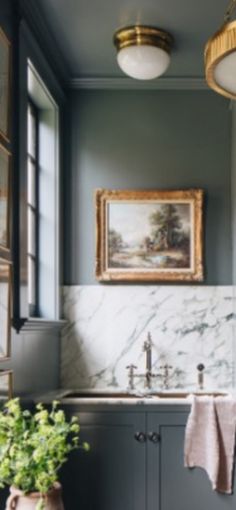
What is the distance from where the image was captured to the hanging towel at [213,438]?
9.87 feet

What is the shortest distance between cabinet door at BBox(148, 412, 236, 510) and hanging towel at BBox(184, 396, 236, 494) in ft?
0.16

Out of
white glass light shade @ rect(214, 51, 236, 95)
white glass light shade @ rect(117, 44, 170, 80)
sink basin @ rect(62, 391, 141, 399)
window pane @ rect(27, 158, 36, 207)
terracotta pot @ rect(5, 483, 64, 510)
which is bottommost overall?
sink basin @ rect(62, 391, 141, 399)

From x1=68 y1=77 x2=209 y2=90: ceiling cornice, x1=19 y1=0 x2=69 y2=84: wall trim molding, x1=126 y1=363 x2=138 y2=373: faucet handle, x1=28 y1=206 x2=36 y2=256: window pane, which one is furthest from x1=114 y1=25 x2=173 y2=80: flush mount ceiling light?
x1=126 y1=363 x2=138 y2=373: faucet handle

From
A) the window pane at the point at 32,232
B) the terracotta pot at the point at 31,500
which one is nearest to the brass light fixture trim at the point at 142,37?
the window pane at the point at 32,232

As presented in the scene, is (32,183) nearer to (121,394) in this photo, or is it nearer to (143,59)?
(143,59)

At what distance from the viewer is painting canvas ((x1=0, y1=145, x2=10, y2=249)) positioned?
2392mm

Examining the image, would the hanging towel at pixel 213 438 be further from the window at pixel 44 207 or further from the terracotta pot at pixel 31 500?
the terracotta pot at pixel 31 500

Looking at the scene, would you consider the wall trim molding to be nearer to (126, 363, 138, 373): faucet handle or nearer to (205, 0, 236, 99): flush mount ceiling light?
Result: (205, 0, 236, 99): flush mount ceiling light

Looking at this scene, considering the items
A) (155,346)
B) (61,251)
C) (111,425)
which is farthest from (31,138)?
(111,425)

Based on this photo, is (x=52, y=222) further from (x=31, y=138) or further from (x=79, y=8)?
(x=79, y=8)

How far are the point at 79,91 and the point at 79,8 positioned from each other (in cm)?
93

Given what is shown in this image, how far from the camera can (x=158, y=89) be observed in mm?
3820

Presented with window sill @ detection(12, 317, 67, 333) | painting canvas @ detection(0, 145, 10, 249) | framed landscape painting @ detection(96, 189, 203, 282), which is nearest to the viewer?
painting canvas @ detection(0, 145, 10, 249)

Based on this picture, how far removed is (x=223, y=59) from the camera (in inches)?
76.0
